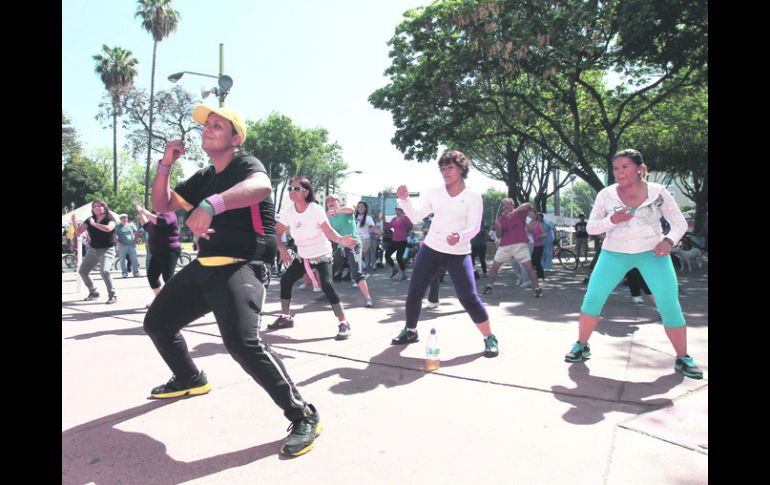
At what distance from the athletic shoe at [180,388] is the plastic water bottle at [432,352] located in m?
1.67

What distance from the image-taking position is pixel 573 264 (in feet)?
50.1

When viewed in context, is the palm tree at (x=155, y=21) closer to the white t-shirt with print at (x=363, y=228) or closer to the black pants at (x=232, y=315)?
the white t-shirt with print at (x=363, y=228)

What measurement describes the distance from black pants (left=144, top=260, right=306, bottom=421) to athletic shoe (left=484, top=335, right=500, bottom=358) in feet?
7.00

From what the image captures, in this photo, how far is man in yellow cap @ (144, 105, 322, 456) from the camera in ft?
8.70

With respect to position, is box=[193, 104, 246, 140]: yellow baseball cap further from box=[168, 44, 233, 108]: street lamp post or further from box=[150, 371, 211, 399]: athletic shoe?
box=[168, 44, 233, 108]: street lamp post

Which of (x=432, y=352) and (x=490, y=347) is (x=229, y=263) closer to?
(x=432, y=352)

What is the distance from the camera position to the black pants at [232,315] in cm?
266

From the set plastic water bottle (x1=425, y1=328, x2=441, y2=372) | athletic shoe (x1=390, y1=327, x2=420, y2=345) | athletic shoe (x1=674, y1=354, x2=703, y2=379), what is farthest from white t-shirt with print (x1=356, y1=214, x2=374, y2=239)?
athletic shoe (x1=674, y1=354, x2=703, y2=379)

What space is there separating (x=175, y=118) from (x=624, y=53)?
28.1m

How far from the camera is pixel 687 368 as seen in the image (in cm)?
384

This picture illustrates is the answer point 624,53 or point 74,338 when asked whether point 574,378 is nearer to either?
point 74,338

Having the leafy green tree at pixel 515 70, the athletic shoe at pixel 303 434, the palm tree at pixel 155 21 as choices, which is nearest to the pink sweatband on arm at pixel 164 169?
the athletic shoe at pixel 303 434

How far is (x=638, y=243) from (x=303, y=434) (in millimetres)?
2847
